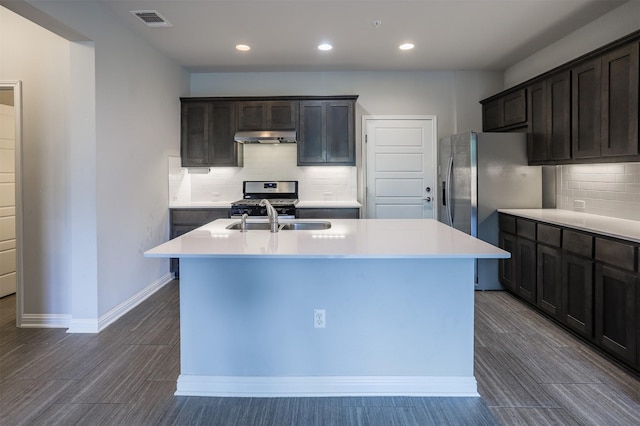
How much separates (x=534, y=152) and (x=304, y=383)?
3.31m

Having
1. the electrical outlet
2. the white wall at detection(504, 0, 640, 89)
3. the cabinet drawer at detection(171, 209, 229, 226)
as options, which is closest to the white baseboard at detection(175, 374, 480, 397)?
the electrical outlet

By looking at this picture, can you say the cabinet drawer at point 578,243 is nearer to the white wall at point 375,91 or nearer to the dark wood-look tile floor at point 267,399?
the dark wood-look tile floor at point 267,399

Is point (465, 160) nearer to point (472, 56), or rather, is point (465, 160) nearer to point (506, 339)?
point (472, 56)

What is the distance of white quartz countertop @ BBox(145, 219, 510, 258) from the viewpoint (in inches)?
76.6

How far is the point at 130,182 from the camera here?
381 centimetres

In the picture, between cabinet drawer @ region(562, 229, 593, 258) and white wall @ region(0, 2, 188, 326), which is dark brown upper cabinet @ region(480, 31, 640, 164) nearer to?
cabinet drawer @ region(562, 229, 593, 258)

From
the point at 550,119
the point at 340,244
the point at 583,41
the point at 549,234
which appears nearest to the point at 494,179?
the point at 550,119

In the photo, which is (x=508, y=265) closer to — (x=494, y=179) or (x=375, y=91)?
(x=494, y=179)

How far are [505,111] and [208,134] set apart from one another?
3.61m

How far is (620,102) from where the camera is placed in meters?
2.92

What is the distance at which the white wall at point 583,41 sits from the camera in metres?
3.24

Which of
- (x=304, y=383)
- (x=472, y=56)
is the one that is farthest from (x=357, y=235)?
(x=472, y=56)

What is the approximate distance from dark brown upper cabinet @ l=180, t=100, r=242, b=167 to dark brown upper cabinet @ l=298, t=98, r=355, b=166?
889mm

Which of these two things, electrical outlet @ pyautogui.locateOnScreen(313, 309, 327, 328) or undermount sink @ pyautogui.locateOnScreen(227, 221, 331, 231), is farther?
undermount sink @ pyautogui.locateOnScreen(227, 221, 331, 231)
